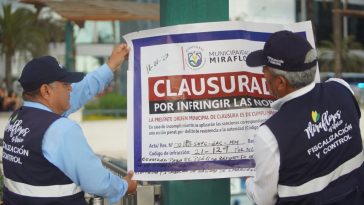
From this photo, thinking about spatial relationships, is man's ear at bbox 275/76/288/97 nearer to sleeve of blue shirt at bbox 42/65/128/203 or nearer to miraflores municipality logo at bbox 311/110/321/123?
miraflores municipality logo at bbox 311/110/321/123

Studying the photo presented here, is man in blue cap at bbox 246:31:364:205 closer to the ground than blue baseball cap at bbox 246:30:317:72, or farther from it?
closer to the ground

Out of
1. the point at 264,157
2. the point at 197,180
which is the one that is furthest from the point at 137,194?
the point at 264,157

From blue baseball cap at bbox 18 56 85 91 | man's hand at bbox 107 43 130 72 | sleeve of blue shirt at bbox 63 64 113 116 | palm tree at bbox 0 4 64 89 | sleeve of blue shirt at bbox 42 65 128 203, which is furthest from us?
palm tree at bbox 0 4 64 89

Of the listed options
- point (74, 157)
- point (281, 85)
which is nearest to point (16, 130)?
point (74, 157)

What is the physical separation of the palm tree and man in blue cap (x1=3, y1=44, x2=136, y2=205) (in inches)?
1317

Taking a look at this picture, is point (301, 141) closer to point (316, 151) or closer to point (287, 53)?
point (316, 151)

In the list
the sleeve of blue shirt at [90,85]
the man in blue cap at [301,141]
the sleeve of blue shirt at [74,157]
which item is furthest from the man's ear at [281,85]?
the sleeve of blue shirt at [90,85]

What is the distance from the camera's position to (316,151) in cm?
226

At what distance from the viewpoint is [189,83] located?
2.79 meters

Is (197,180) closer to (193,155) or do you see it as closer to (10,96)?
(193,155)

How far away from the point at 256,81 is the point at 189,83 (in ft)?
1.12

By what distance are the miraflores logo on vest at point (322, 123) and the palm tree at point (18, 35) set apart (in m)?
34.3

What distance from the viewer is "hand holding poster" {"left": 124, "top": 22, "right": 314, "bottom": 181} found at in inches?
109

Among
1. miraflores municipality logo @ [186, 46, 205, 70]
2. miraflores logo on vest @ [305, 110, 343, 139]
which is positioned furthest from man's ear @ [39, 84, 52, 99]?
miraflores logo on vest @ [305, 110, 343, 139]
